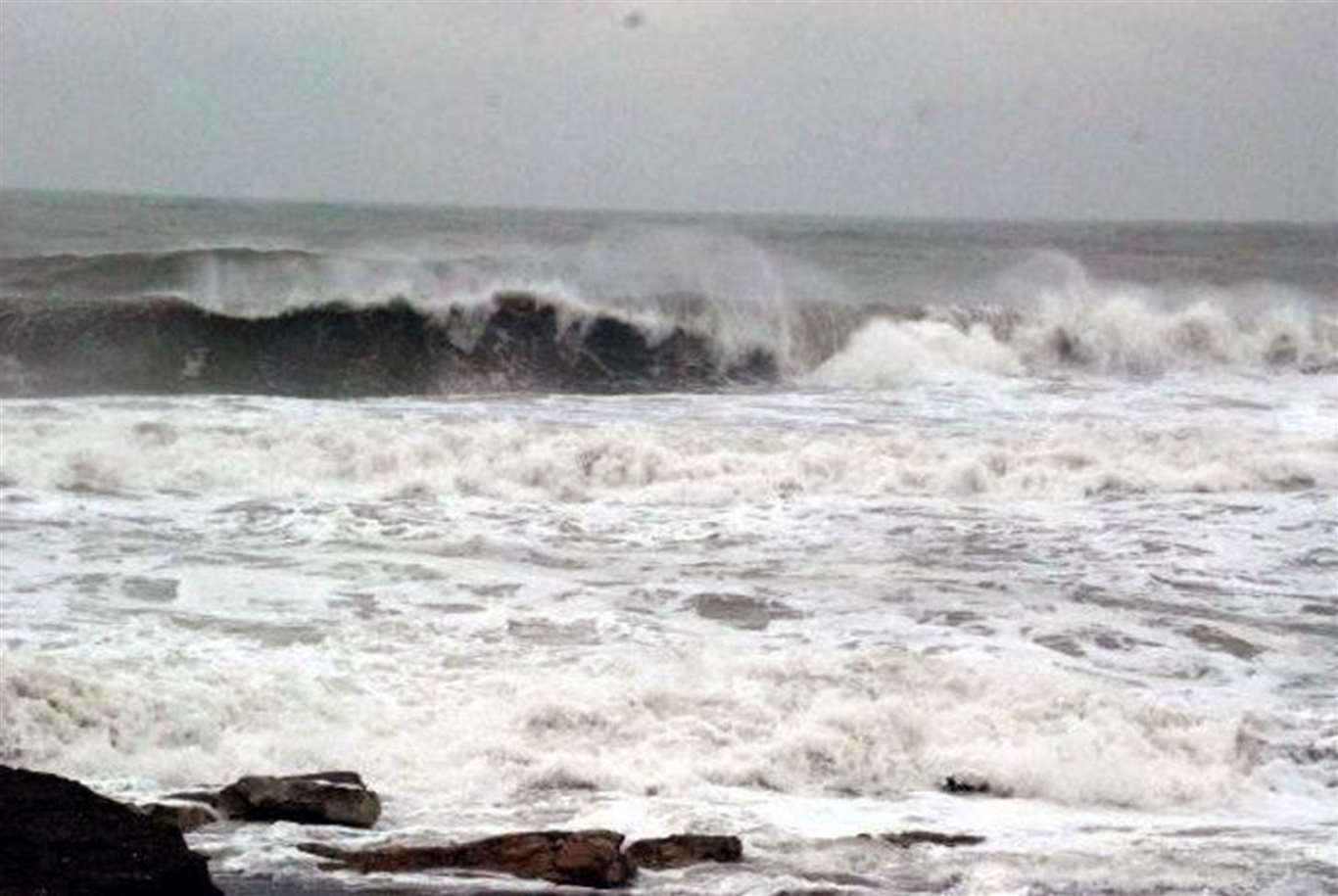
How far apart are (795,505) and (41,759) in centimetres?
819

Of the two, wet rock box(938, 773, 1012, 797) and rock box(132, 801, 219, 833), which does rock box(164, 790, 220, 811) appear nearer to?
rock box(132, 801, 219, 833)

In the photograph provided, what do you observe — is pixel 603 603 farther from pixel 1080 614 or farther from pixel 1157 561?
pixel 1157 561

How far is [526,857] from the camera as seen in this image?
6.92 m

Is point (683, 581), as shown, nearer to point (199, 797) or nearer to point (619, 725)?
point (619, 725)

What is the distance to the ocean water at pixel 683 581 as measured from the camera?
8.30 metres

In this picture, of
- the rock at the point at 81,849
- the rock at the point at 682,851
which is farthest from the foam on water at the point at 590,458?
the rock at the point at 81,849

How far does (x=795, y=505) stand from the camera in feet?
51.3

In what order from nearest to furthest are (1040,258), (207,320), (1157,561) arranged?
(1157,561), (207,320), (1040,258)

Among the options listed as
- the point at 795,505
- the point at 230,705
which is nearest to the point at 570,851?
the point at 230,705

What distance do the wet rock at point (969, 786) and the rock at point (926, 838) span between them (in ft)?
2.97

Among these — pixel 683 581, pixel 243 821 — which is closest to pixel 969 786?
pixel 243 821

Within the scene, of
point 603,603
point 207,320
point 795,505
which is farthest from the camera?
point 207,320

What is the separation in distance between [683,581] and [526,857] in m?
5.61

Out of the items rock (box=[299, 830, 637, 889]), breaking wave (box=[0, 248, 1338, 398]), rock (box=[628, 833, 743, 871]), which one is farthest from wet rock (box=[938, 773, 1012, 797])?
breaking wave (box=[0, 248, 1338, 398])
